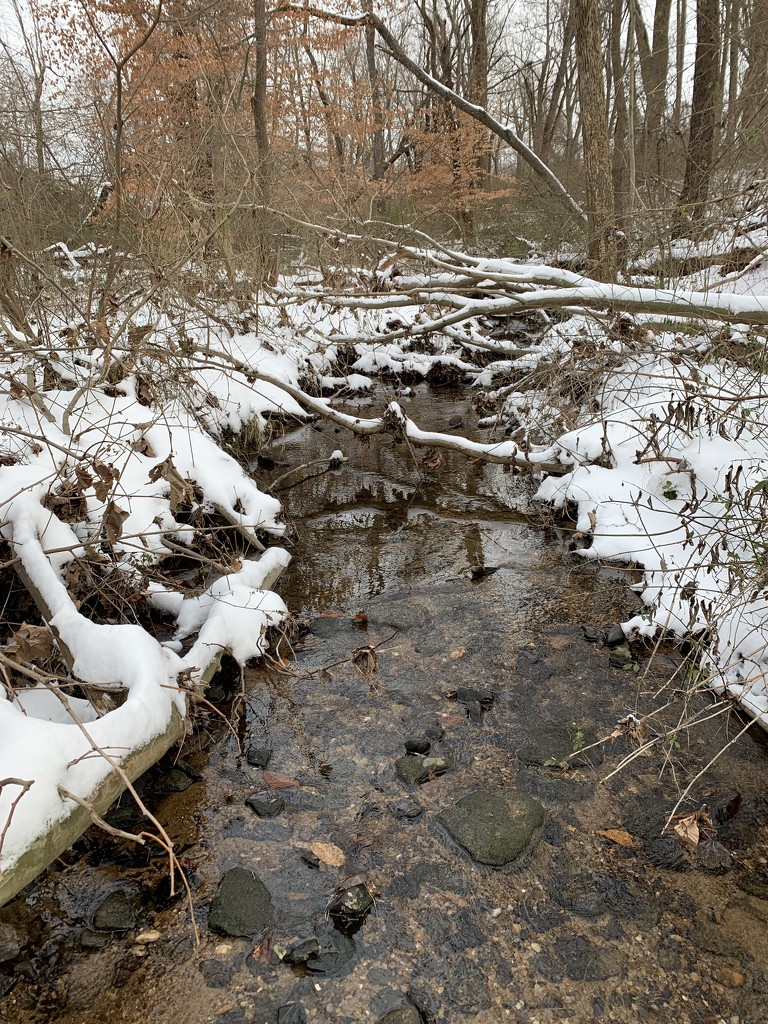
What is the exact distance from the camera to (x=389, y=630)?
3.99 metres

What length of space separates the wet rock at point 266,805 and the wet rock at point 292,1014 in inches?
30.0

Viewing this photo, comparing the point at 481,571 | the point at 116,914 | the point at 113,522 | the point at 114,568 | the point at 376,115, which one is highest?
the point at 376,115

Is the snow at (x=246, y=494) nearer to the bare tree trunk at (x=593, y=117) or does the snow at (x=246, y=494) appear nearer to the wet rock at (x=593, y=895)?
the wet rock at (x=593, y=895)

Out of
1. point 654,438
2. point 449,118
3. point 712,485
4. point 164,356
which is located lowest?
point 712,485

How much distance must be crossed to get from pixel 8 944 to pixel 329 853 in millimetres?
1075

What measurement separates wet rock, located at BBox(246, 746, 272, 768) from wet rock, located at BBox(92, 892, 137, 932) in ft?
2.45

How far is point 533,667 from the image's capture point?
359 centimetres

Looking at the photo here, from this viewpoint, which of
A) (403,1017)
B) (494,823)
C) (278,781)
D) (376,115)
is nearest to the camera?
(403,1017)

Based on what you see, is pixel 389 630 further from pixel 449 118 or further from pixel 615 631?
pixel 449 118

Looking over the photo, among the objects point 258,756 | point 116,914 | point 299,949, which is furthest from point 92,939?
point 258,756

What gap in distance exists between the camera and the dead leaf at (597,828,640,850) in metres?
2.48

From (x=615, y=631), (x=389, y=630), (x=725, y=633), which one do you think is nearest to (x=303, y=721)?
(x=389, y=630)

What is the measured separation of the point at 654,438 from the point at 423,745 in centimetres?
262

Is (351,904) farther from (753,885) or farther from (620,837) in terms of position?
(753,885)
